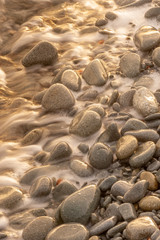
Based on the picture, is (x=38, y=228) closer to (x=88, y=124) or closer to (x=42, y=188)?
(x=42, y=188)

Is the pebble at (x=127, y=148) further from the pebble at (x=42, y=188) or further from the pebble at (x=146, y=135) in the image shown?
the pebble at (x=42, y=188)

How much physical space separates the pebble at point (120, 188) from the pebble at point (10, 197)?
607 mm

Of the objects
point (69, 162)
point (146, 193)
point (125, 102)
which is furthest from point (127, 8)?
point (146, 193)

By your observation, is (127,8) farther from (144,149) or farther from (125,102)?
(144,149)

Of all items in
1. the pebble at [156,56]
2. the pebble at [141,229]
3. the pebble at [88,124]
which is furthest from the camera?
the pebble at [156,56]

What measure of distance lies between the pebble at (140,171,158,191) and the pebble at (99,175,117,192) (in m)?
0.17

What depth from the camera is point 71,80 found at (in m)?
3.29

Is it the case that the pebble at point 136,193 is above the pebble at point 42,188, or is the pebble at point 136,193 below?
above

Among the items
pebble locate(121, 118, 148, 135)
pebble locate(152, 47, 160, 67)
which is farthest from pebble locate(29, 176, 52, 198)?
pebble locate(152, 47, 160, 67)

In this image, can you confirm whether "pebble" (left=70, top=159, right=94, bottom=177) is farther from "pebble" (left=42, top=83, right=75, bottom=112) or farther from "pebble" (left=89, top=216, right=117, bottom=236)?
"pebble" (left=42, top=83, right=75, bottom=112)

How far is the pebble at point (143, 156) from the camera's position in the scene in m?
2.34

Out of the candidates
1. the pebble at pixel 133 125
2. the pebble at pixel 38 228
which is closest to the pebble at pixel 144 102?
the pebble at pixel 133 125

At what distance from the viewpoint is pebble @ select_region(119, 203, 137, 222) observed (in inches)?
79.6

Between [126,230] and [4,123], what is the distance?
167 cm
